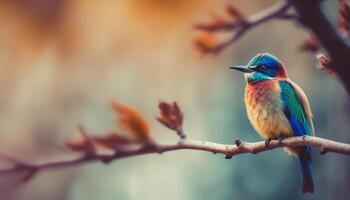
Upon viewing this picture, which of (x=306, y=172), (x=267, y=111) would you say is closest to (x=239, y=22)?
(x=306, y=172)

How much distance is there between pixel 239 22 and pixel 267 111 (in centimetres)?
47

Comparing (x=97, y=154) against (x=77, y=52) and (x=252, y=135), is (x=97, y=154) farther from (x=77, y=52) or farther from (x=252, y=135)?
(x=77, y=52)

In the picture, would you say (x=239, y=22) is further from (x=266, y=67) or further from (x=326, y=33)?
(x=266, y=67)

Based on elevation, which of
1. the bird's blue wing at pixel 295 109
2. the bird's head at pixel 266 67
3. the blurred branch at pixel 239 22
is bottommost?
→ the bird's blue wing at pixel 295 109

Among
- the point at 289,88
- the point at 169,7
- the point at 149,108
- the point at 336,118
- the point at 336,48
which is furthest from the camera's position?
the point at 149,108

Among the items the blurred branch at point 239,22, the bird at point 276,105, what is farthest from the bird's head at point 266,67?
the blurred branch at point 239,22

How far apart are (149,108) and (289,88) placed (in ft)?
4.15

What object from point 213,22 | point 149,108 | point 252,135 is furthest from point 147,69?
point 213,22

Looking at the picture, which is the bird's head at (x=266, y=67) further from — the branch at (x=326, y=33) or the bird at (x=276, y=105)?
the branch at (x=326, y=33)

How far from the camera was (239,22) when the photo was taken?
219 millimetres

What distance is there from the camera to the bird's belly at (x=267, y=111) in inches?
25.7

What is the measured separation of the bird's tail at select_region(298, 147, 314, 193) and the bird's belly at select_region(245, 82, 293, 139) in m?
0.03

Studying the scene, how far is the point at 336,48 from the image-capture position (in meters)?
0.18

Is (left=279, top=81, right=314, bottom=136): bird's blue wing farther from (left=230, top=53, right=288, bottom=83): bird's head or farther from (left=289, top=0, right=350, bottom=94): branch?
(left=289, top=0, right=350, bottom=94): branch
